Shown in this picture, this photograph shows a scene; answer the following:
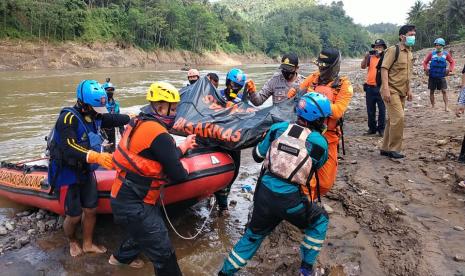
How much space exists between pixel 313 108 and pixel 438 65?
749cm

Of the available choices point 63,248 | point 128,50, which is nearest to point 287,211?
point 63,248

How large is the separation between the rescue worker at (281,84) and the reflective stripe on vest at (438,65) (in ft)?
18.0

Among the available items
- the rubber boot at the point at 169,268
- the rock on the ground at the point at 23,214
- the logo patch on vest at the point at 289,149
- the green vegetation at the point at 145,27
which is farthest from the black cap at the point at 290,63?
the green vegetation at the point at 145,27

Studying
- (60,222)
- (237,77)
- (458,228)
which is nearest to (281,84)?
(237,77)

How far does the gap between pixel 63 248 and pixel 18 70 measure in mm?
30094

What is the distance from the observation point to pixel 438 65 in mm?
9180

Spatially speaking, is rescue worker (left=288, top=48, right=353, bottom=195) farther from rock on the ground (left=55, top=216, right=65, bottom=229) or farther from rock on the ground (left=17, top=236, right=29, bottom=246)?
rock on the ground (left=17, top=236, right=29, bottom=246)

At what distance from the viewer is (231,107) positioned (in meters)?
4.84

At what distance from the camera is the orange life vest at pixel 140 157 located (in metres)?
2.96

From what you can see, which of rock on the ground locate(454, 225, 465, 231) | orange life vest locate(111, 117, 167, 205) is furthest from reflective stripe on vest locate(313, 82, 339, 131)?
orange life vest locate(111, 117, 167, 205)

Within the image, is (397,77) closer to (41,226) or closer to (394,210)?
(394,210)

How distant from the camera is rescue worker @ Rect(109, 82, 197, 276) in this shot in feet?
9.76

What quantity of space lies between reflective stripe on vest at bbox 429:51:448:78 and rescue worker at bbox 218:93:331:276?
7284 mm

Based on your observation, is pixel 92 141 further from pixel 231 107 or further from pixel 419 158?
Answer: pixel 419 158
